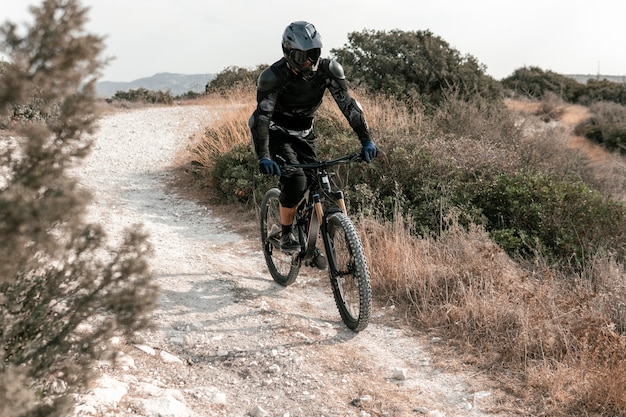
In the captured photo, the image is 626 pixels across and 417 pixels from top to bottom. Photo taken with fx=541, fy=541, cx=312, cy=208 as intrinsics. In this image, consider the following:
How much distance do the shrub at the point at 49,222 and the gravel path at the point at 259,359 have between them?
0.21 meters

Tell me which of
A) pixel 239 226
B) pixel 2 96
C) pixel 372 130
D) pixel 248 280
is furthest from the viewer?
pixel 372 130

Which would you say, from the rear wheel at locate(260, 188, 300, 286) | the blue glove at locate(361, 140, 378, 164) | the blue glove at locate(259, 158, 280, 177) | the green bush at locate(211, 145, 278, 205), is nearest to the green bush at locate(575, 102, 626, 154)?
the green bush at locate(211, 145, 278, 205)

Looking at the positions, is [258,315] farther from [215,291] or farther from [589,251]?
[589,251]

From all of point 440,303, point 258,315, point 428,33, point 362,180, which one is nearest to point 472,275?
point 440,303

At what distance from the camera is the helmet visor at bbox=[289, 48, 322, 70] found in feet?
14.1

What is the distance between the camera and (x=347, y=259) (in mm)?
4414

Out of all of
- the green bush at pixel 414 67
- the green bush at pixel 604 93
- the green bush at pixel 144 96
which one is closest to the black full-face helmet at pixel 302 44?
the green bush at pixel 414 67

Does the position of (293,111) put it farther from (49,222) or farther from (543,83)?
(543,83)

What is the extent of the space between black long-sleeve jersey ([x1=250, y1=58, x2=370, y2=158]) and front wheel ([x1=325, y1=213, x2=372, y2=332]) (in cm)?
84

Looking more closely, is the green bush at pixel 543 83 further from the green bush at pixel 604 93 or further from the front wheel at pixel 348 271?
the front wheel at pixel 348 271

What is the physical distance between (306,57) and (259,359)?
2370 millimetres

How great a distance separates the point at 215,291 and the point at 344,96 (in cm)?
221

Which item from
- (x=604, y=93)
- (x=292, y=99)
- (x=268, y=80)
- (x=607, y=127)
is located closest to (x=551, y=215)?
(x=292, y=99)

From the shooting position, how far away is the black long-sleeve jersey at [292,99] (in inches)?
178
